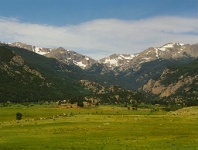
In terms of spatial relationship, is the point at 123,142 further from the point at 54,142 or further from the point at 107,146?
the point at 54,142

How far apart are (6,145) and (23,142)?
15.8 ft

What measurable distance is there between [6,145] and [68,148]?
13398mm

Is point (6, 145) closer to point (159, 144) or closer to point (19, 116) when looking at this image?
point (159, 144)

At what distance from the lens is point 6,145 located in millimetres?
68312

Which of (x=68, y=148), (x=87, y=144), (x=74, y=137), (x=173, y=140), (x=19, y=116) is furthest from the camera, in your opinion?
(x=19, y=116)

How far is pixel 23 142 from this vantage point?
72.4 m

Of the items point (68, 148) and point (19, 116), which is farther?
point (19, 116)

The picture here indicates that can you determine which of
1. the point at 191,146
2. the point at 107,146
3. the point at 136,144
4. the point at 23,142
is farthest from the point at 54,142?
the point at 191,146

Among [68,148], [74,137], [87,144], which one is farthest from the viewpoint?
[74,137]

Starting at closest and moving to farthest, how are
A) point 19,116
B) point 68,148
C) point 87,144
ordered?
point 68,148 < point 87,144 < point 19,116

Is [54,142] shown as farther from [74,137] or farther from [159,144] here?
[159,144]

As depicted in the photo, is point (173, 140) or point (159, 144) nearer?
point (159, 144)

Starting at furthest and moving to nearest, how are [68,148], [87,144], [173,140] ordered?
1. [173,140]
2. [87,144]
3. [68,148]

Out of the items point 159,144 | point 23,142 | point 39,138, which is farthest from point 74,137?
point 159,144
